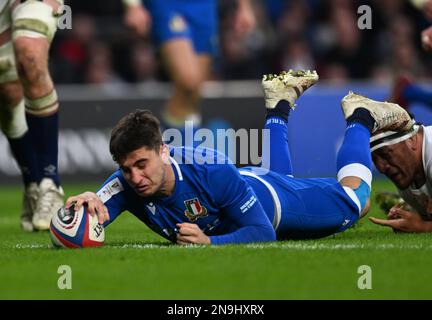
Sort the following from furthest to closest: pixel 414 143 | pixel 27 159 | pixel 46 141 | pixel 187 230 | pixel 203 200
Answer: pixel 27 159 < pixel 46 141 < pixel 414 143 < pixel 203 200 < pixel 187 230

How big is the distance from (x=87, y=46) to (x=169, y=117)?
533 cm

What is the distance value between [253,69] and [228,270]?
10.5 meters

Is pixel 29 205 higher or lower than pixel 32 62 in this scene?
lower

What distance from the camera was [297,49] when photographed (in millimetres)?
15430

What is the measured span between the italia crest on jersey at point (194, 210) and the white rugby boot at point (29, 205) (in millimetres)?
2354

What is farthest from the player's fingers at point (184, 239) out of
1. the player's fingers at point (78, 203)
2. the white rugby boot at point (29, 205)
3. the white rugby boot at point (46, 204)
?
the white rugby boot at point (29, 205)

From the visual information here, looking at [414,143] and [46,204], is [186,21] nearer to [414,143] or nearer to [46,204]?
[46,204]

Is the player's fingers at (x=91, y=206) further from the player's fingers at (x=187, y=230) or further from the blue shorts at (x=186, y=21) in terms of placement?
the blue shorts at (x=186, y=21)

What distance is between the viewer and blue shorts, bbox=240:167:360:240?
21.0 ft

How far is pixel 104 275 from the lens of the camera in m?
5.27

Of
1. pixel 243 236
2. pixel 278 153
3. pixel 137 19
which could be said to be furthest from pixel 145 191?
pixel 137 19

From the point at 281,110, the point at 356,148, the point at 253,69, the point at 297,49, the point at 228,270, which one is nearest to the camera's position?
the point at 228,270

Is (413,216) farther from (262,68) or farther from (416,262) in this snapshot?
(262,68)

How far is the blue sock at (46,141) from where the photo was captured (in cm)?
818
